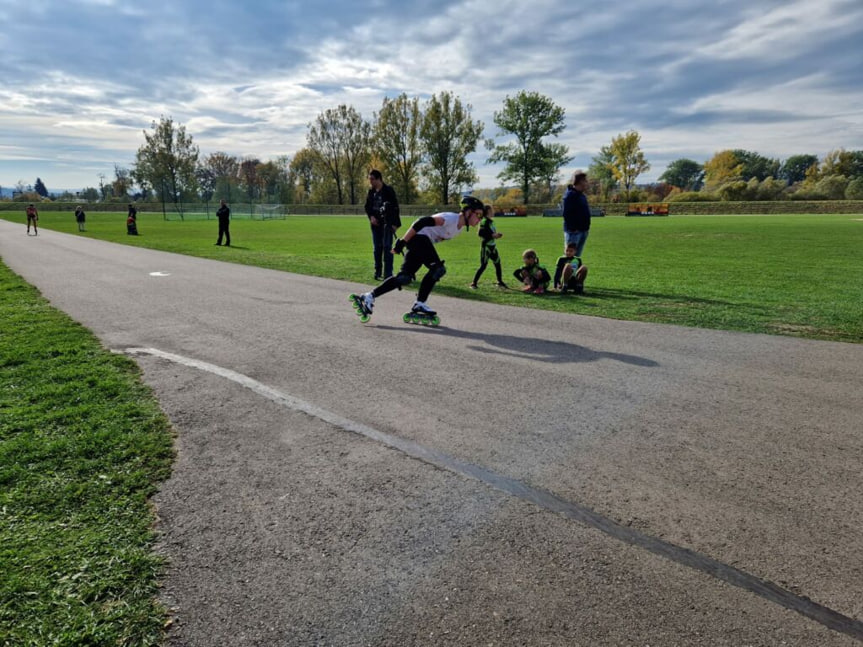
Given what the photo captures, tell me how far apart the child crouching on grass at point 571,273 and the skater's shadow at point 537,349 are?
399 centimetres

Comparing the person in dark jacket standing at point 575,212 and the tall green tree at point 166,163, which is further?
the tall green tree at point 166,163

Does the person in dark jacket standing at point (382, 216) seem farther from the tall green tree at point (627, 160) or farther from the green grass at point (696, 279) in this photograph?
the tall green tree at point (627, 160)

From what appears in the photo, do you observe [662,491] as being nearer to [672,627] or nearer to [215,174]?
[672,627]

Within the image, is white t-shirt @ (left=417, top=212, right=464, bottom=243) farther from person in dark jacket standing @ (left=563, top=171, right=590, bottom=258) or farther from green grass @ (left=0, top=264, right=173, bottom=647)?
green grass @ (left=0, top=264, right=173, bottom=647)

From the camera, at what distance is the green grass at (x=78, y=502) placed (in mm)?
2164

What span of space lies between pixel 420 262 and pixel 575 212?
14.1 ft

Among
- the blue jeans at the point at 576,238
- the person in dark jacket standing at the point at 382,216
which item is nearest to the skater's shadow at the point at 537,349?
the blue jeans at the point at 576,238

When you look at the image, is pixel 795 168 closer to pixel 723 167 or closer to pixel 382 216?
pixel 723 167

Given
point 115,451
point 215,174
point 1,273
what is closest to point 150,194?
point 215,174

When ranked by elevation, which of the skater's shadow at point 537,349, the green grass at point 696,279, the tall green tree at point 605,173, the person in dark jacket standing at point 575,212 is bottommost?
the skater's shadow at point 537,349

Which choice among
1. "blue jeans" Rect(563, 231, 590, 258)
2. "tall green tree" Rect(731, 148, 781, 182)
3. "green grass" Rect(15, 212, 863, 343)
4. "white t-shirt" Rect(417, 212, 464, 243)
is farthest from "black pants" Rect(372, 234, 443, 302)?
"tall green tree" Rect(731, 148, 781, 182)

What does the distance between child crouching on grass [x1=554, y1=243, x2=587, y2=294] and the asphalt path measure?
4.10m

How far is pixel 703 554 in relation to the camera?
255 centimetres

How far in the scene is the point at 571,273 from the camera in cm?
1039
